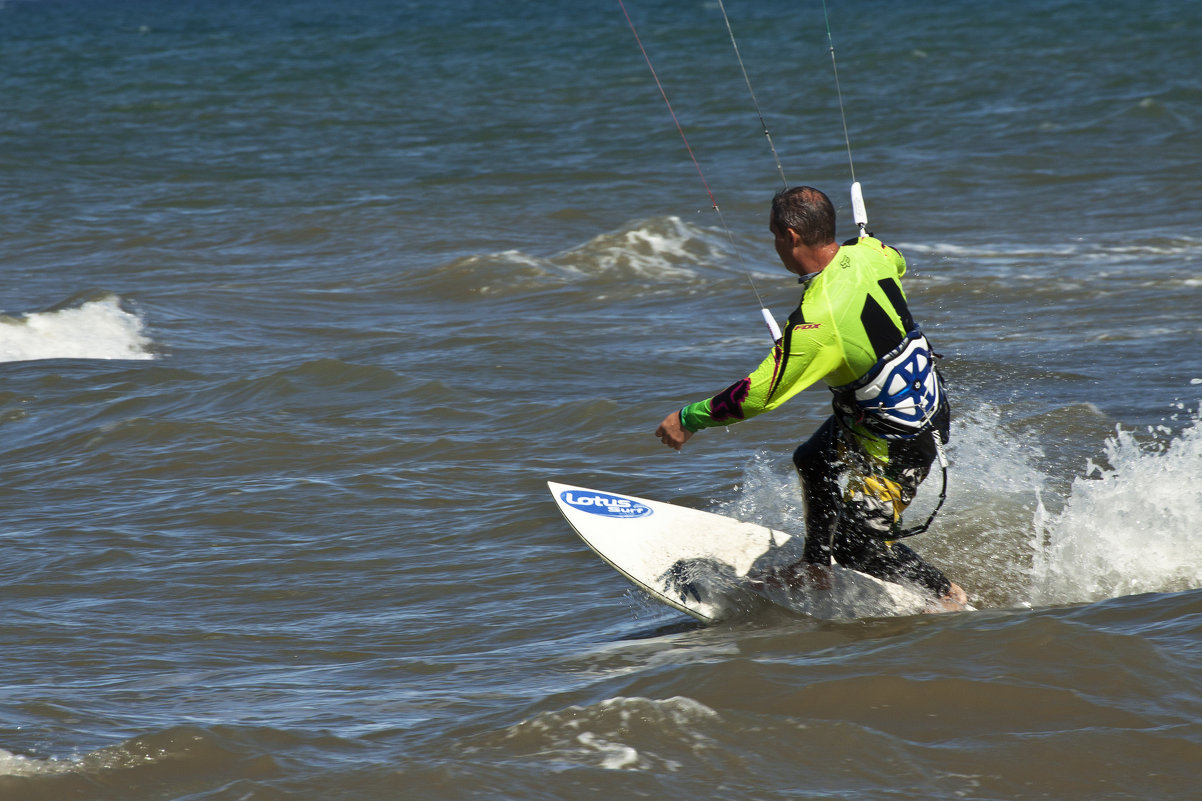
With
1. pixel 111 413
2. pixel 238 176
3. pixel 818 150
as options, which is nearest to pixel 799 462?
pixel 111 413

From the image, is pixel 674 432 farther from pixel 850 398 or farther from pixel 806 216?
pixel 806 216

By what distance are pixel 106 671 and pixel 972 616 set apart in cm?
308

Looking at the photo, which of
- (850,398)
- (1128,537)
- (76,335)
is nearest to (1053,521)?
(1128,537)

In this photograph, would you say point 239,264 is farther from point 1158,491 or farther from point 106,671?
point 1158,491

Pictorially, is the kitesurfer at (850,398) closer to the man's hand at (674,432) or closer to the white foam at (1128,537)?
the man's hand at (674,432)

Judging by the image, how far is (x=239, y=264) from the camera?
13484 millimetres

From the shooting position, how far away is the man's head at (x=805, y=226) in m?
4.40

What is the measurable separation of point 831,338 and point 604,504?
139cm


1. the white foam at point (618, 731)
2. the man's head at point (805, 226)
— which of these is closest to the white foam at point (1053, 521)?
the man's head at point (805, 226)

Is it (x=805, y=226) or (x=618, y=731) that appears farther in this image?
(x=805, y=226)

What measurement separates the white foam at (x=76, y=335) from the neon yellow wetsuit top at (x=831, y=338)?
651 cm

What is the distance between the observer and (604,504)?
210 inches

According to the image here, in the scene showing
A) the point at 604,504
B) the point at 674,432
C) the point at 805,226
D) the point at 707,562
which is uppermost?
the point at 805,226

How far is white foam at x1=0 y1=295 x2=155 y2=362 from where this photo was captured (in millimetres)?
9844
